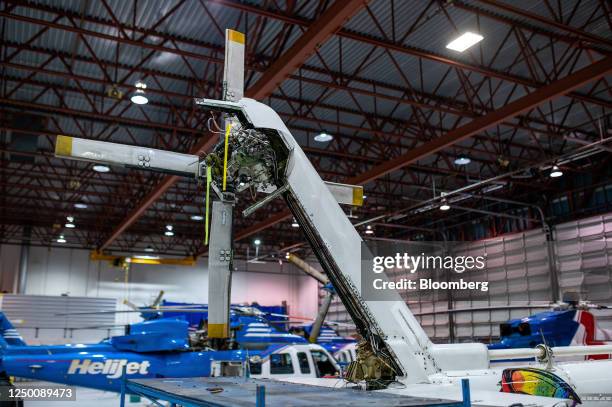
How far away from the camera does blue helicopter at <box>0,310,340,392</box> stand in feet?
35.7

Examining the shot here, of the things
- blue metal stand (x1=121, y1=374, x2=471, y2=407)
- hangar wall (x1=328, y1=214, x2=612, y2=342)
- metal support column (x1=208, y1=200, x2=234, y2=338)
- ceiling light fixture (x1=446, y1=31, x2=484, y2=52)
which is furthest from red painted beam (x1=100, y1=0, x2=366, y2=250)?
hangar wall (x1=328, y1=214, x2=612, y2=342)

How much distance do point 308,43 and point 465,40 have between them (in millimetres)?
3378

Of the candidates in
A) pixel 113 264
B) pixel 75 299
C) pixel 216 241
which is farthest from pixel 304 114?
pixel 113 264

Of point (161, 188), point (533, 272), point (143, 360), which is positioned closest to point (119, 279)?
point (161, 188)

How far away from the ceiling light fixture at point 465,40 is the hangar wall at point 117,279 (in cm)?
2570

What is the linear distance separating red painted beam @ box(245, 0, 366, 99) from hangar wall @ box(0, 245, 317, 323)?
22963mm

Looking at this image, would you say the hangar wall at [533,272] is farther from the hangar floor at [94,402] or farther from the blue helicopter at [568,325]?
the hangar floor at [94,402]

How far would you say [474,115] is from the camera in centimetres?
1377

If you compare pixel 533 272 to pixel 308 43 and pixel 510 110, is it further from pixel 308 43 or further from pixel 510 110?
pixel 308 43

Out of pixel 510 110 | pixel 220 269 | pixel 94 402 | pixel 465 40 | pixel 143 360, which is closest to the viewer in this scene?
pixel 220 269

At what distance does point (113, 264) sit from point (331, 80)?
2171 centimetres

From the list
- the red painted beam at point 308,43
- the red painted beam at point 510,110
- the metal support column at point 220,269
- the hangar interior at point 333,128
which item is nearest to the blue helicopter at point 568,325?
the hangar interior at point 333,128

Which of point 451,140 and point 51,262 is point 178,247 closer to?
point 51,262

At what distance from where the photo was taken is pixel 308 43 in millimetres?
9719
